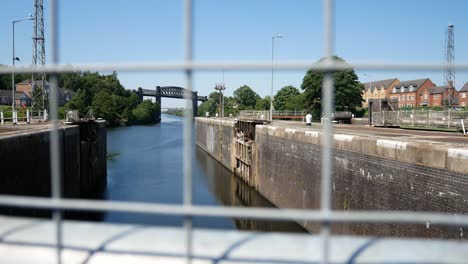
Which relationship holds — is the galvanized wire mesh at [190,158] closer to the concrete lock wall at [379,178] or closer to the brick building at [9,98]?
the concrete lock wall at [379,178]

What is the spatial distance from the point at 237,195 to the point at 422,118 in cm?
1049

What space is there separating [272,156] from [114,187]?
358 inches

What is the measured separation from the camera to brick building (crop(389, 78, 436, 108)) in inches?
2758

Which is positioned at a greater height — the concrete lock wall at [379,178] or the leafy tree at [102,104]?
the leafy tree at [102,104]

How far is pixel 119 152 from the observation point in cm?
3653

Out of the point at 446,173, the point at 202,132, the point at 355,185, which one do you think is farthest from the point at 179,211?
the point at 202,132

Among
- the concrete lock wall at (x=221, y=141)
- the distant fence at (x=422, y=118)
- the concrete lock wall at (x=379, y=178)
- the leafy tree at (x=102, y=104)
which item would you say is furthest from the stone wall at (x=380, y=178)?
the leafy tree at (x=102, y=104)

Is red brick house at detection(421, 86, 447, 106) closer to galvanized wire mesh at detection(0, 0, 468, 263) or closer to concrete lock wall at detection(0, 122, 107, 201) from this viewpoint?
concrete lock wall at detection(0, 122, 107, 201)

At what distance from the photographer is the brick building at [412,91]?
70062 millimetres

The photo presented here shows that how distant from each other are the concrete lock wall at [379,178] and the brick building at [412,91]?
59.9m

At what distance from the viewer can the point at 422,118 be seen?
20266mm

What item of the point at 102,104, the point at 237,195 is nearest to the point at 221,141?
the point at 237,195

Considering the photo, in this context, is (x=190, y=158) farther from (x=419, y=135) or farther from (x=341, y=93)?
(x=341, y=93)

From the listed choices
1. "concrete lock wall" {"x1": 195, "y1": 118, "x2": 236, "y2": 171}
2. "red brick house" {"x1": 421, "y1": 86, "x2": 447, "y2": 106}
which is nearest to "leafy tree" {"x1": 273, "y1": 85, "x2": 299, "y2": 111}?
"red brick house" {"x1": 421, "y1": 86, "x2": 447, "y2": 106}
